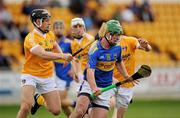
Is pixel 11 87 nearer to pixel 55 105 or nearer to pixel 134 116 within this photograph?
pixel 134 116

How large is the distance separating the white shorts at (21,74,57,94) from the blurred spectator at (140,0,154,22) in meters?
12.8

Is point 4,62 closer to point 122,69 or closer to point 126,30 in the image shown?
point 126,30

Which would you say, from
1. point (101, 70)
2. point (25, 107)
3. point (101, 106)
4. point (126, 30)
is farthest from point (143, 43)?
point (126, 30)

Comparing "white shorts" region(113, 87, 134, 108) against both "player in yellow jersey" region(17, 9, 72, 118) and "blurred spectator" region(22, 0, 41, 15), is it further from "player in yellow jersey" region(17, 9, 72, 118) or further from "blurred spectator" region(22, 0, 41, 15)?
"blurred spectator" region(22, 0, 41, 15)

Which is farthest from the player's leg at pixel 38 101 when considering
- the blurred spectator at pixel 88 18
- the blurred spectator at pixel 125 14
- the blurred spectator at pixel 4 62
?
the blurred spectator at pixel 125 14

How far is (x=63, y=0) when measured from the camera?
26438 mm

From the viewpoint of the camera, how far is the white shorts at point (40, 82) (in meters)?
13.1

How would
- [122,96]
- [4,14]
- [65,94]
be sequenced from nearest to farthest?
[122,96] < [65,94] < [4,14]

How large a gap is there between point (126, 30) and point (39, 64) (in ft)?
42.8

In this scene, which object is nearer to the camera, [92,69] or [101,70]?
→ [92,69]

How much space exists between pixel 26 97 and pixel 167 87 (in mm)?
11244

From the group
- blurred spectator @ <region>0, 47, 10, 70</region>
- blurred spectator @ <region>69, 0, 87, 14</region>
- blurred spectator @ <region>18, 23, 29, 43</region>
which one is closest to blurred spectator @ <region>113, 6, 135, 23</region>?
blurred spectator @ <region>69, 0, 87, 14</region>

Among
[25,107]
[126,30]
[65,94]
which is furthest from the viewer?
[126,30]

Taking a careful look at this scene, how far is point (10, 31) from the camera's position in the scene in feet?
81.1
